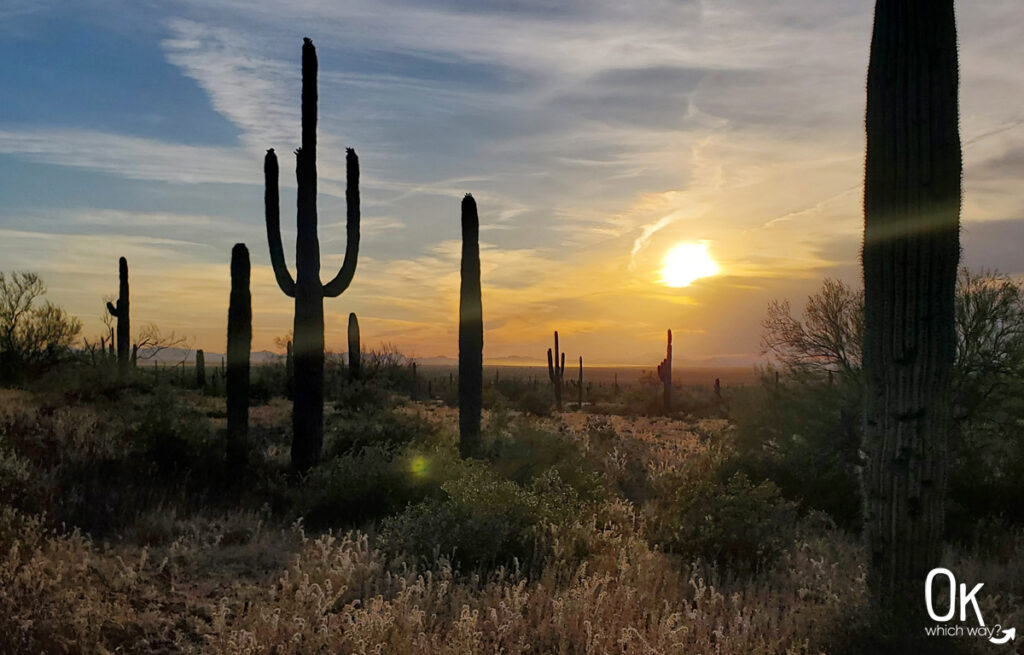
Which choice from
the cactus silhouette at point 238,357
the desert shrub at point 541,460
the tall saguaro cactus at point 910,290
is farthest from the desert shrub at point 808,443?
the cactus silhouette at point 238,357

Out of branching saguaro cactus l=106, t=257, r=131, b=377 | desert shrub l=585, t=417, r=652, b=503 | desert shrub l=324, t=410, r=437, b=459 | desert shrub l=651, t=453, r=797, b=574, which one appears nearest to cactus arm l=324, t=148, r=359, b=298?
desert shrub l=324, t=410, r=437, b=459

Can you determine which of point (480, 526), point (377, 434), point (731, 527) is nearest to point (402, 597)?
point (480, 526)

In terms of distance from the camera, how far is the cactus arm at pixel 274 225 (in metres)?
17.2

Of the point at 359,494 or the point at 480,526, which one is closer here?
the point at 480,526

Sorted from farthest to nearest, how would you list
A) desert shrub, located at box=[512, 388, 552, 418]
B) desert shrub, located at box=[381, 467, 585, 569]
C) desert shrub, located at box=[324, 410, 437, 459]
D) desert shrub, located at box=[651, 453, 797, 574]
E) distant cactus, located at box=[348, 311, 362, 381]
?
distant cactus, located at box=[348, 311, 362, 381], desert shrub, located at box=[512, 388, 552, 418], desert shrub, located at box=[324, 410, 437, 459], desert shrub, located at box=[651, 453, 797, 574], desert shrub, located at box=[381, 467, 585, 569]

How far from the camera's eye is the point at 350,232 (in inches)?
742

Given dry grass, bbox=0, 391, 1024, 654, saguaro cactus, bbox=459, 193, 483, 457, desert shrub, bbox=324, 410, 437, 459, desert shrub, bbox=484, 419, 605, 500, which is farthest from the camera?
desert shrub, bbox=324, 410, 437, 459

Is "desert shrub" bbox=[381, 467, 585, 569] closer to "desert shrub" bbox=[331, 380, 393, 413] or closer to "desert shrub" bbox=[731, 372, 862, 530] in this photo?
"desert shrub" bbox=[731, 372, 862, 530]

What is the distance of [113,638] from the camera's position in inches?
260

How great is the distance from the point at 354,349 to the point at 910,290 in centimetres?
3475

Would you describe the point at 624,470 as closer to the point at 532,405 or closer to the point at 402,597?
the point at 402,597

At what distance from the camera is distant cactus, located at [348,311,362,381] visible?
38844 mm

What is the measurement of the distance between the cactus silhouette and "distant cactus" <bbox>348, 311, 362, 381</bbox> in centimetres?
2032

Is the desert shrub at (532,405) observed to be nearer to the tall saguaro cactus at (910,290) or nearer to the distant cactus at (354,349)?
the distant cactus at (354,349)
